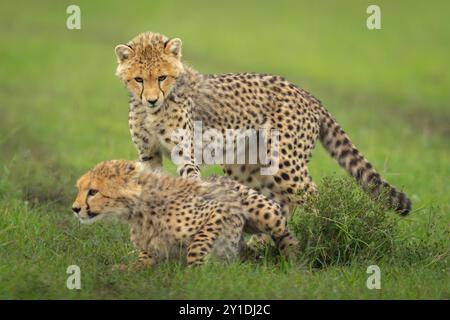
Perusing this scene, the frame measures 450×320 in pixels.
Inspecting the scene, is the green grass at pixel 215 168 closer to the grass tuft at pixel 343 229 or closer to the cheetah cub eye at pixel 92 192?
the grass tuft at pixel 343 229

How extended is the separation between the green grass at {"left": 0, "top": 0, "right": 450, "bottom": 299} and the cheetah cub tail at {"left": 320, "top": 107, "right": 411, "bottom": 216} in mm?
181

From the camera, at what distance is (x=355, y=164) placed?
24.8 ft

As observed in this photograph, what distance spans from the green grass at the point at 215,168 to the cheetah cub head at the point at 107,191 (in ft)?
1.21

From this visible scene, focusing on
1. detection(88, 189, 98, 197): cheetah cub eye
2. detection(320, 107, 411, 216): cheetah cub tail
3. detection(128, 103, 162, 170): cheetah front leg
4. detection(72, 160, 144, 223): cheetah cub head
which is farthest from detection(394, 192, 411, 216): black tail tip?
detection(88, 189, 98, 197): cheetah cub eye

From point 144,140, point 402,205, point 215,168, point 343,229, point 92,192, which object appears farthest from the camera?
point 215,168

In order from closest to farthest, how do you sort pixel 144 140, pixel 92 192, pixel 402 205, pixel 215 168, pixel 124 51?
pixel 92 192 → pixel 402 205 → pixel 124 51 → pixel 144 140 → pixel 215 168

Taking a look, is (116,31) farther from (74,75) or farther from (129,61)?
(129,61)

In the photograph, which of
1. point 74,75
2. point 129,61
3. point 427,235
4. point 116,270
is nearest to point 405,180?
point 427,235

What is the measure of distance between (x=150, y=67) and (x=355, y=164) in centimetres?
178

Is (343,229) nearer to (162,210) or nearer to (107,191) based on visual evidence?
(162,210)

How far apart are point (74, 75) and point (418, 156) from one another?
725 cm

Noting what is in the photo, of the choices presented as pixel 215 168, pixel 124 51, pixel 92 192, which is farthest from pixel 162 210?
pixel 215 168

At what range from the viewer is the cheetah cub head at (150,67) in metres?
7.03

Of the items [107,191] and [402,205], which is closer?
[107,191]
